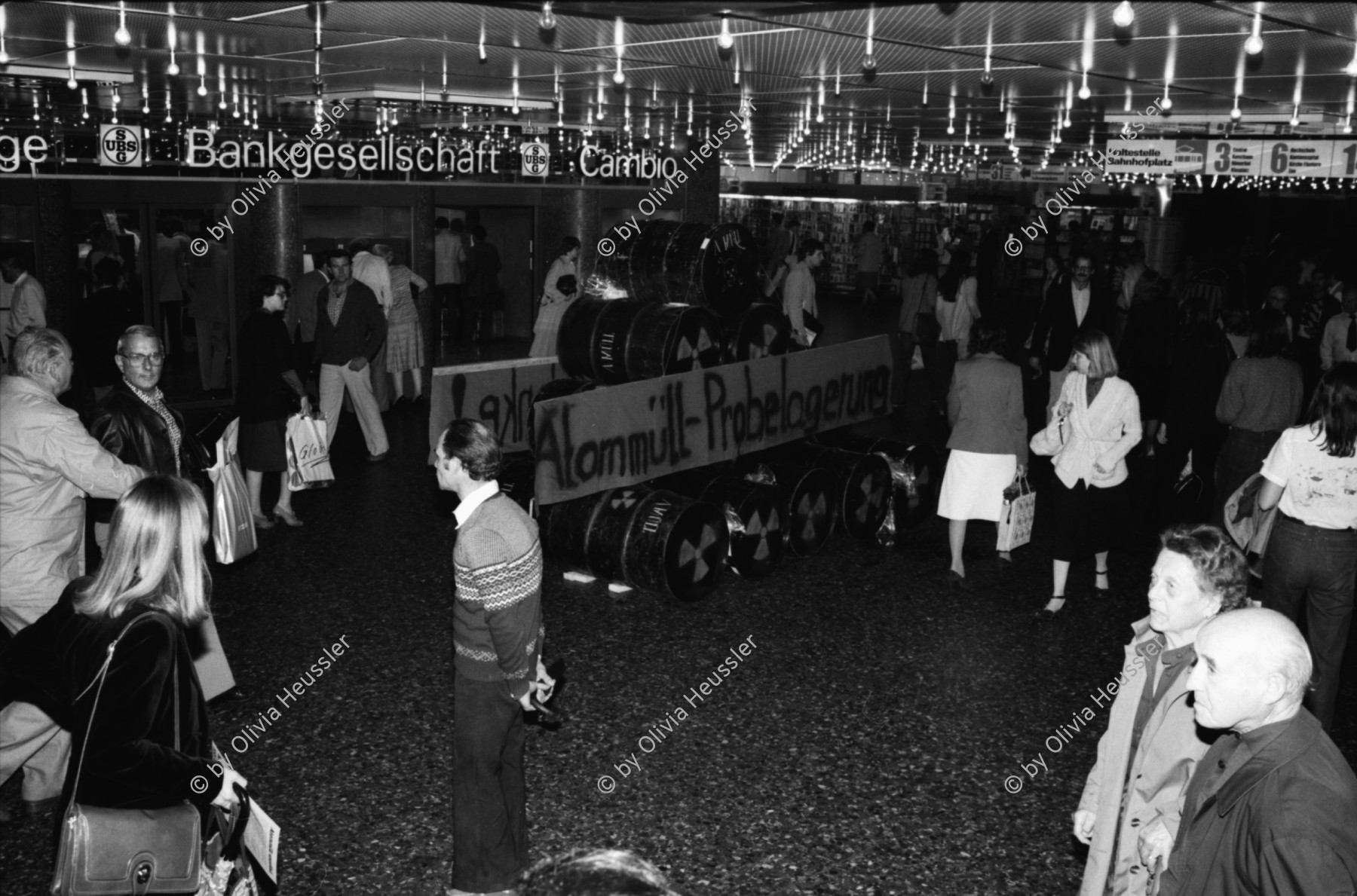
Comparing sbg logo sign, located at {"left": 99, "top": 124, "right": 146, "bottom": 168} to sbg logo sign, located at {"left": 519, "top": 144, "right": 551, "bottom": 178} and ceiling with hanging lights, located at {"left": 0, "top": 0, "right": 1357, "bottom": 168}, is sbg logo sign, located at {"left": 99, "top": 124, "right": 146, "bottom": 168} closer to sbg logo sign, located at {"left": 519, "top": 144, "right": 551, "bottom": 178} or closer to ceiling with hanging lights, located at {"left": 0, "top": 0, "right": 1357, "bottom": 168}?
ceiling with hanging lights, located at {"left": 0, "top": 0, "right": 1357, "bottom": 168}

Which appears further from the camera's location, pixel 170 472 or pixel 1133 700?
pixel 170 472

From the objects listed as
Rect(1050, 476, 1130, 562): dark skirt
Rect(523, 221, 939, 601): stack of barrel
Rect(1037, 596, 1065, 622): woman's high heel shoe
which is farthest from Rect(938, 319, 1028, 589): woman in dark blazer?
Rect(523, 221, 939, 601): stack of barrel

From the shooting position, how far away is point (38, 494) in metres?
Result: 4.83

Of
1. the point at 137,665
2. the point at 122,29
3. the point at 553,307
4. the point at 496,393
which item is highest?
the point at 122,29

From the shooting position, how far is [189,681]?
128 inches

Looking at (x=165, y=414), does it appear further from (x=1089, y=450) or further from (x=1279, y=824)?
(x=1089, y=450)

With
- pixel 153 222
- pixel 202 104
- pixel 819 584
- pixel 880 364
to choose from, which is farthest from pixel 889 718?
pixel 202 104

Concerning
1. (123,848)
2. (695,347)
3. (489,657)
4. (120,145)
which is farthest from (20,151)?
(123,848)

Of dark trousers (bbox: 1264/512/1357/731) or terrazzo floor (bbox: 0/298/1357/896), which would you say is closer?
terrazzo floor (bbox: 0/298/1357/896)

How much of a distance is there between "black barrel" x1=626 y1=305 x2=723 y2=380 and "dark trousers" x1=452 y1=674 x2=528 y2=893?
12.4 ft

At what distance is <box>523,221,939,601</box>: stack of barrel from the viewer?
7.37m

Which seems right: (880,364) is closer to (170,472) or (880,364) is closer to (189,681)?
(170,472)

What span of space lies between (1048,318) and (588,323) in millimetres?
5128

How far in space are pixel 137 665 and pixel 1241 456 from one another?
21.8ft
